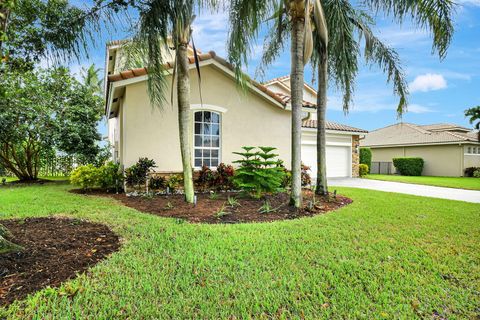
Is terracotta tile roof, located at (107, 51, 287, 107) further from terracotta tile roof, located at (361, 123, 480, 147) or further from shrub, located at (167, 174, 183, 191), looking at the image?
terracotta tile roof, located at (361, 123, 480, 147)

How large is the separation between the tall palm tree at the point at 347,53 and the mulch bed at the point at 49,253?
733 cm

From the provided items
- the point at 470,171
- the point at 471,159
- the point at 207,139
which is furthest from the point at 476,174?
the point at 207,139

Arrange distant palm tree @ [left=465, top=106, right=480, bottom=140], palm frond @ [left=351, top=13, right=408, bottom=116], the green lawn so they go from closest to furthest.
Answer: the green lawn
palm frond @ [left=351, top=13, right=408, bottom=116]
distant palm tree @ [left=465, top=106, right=480, bottom=140]

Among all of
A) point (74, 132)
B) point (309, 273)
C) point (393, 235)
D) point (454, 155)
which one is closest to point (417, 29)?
point (393, 235)

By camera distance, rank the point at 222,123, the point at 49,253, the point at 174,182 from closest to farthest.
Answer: the point at 49,253 → the point at 174,182 → the point at 222,123

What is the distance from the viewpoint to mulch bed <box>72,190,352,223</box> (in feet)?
21.7

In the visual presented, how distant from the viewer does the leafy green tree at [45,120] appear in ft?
→ 42.8

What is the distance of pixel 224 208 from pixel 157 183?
3647 millimetres

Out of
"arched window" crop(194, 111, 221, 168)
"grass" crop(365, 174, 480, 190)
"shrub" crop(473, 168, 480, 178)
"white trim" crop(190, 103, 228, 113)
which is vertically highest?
"white trim" crop(190, 103, 228, 113)

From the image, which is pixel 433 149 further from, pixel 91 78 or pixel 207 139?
pixel 91 78

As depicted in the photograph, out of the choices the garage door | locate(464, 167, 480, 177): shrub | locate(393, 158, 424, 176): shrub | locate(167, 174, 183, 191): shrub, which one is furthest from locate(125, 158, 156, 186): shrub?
locate(464, 167, 480, 177): shrub

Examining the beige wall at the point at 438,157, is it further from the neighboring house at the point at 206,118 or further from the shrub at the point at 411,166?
the neighboring house at the point at 206,118

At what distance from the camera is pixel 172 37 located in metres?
7.54

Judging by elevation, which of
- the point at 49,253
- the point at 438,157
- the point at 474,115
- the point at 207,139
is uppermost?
the point at 474,115
